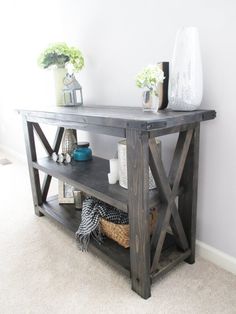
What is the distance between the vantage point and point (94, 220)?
1435 mm

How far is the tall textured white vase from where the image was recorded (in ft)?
3.53

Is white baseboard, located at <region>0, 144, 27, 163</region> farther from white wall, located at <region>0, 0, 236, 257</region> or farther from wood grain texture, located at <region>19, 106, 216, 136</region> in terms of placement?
wood grain texture, located at <region>19, 106, 216, 136</region>

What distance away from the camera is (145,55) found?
1.44 m

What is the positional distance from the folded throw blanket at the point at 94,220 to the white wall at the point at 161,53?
0.46 metres

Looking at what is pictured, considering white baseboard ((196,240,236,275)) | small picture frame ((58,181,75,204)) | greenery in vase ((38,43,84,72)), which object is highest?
greenery in vase ((38,43,84,72))

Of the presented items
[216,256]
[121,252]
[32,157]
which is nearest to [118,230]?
[121,252]

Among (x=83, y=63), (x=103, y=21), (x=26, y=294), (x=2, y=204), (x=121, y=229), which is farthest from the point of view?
(x=2, y=204)

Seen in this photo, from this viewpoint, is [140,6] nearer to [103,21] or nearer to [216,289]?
[103,21]

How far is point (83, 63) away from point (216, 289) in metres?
1.58

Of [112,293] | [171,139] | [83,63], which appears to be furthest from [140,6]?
[112,293]

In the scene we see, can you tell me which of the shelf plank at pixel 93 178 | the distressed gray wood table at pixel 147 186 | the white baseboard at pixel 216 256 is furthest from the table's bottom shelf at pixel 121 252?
the shelf plank at pixel 93 178

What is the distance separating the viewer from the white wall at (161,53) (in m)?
1.13

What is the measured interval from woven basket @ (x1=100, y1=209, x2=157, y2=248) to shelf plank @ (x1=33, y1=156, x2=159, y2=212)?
0.68 ft

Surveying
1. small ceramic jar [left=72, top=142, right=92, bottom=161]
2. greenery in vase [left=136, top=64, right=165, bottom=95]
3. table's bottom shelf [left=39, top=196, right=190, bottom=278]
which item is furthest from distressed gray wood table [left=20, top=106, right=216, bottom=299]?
small ceramic jar [left=72, top=142, right=92, bottom=161]
